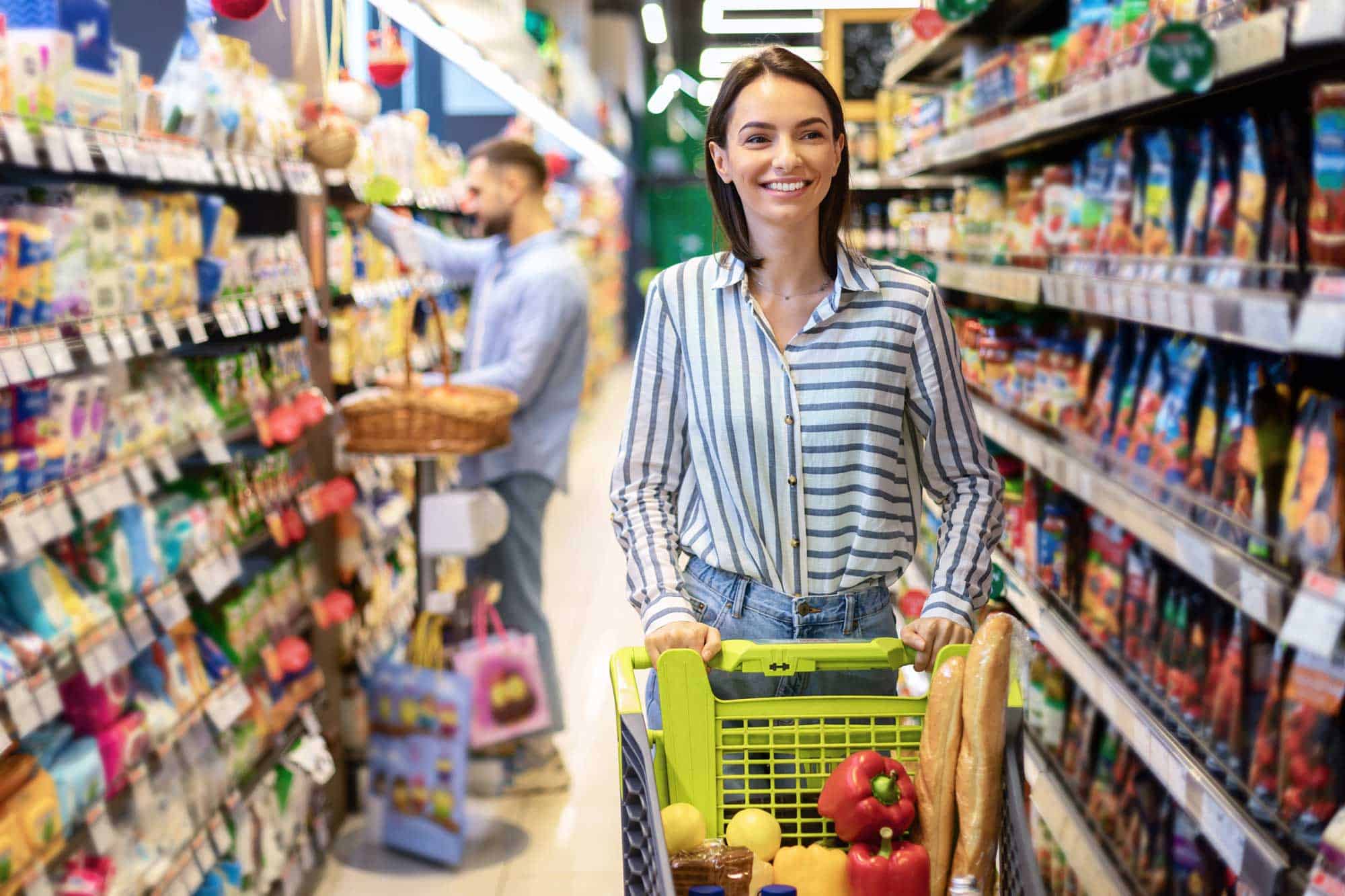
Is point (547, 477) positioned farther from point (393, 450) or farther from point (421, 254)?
point (421, 254)

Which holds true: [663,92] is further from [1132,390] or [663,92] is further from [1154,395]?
[1154,395]

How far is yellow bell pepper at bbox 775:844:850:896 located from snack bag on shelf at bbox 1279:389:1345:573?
70cm

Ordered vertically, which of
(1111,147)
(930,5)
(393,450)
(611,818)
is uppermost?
(930,5)

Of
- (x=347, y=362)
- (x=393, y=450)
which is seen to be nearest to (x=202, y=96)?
(x=393, y=450)

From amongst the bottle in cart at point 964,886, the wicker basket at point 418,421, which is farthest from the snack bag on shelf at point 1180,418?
the wicker basket at point 418,421

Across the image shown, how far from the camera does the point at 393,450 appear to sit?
3.62 meters

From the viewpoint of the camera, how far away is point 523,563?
4227 mm

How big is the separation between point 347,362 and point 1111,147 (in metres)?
2.41

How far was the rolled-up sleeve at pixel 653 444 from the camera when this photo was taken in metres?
1.99

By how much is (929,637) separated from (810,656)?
0.16 metres

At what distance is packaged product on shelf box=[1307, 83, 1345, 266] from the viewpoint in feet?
5.49

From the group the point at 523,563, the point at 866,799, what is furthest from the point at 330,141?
the point at 866,799

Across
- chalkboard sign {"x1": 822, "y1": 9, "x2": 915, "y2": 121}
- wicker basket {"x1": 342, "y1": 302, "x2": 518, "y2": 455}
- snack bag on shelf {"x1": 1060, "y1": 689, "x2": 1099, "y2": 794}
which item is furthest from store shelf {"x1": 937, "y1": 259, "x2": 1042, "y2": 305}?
chalkboard sign {"x1": 822, "y1": 9, "x2": 915, "y2": 121}

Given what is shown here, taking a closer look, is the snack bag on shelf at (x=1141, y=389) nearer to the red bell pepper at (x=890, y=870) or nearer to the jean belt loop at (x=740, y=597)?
the jean belt loop at (x=740, y=597)
